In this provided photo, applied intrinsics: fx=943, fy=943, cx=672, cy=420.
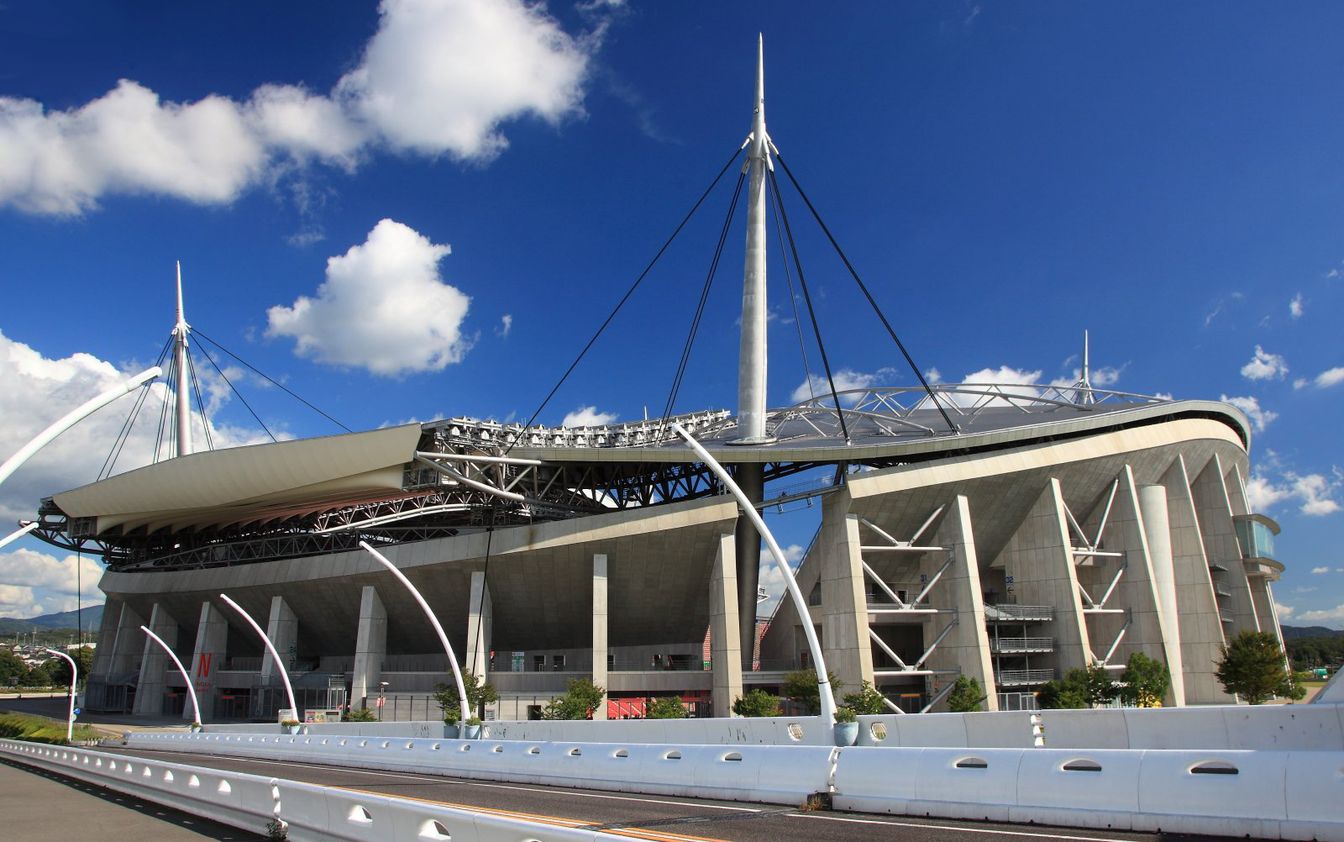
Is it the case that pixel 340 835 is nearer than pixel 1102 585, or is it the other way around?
pixel 340 835

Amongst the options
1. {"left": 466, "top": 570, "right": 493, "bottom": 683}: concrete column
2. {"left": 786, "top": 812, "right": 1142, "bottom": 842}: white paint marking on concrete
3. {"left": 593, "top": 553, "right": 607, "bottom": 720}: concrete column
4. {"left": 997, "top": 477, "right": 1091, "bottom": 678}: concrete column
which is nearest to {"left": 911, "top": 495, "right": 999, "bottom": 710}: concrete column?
{"left": 997, "top": 477, "right": 1091, "bottom": 678}: concrete column

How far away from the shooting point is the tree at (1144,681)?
4609 centimetres

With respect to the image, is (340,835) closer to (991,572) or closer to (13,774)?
(13,774)

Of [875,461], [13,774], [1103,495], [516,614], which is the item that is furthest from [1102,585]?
[13,774]

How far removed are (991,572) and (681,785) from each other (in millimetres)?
45465

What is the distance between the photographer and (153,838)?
46.4ft

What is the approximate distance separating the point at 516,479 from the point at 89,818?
36.4 m

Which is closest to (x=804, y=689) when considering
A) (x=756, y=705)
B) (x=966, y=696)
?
(x=756, y=705)

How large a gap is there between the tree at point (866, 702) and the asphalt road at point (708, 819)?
19.6 m

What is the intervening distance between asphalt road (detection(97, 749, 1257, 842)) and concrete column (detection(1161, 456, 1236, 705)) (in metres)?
49.0

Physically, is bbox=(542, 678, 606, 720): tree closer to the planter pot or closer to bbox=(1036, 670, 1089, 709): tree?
bbox=(1036, 670, 1089, 709): tree

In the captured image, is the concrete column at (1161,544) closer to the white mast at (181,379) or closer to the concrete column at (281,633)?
the concrete column at (281,633)

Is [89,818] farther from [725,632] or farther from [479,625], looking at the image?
[479,625]

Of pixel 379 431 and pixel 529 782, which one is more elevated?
pixel 379 431
